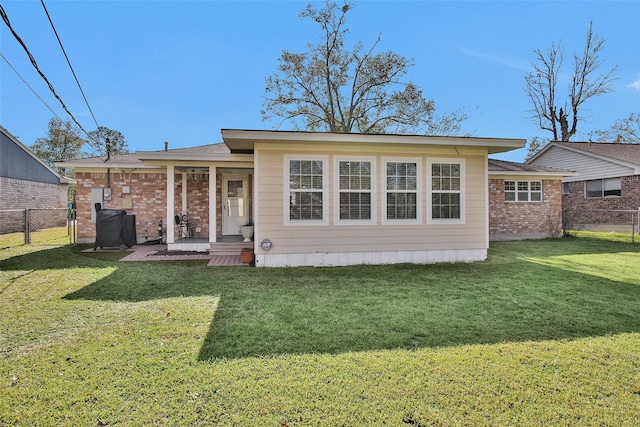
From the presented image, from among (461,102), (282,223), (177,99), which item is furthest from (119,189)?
(461,102)

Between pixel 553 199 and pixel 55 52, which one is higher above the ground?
pixel 55 52

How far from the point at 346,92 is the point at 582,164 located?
43.6 feet

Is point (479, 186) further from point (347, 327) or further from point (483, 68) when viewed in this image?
point (483, 68)

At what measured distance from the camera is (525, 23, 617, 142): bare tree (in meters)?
22.6

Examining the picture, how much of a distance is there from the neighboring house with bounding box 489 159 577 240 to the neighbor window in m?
7.09

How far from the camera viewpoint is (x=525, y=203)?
12.7 meters

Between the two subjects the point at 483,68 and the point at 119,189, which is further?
the point at 483,68

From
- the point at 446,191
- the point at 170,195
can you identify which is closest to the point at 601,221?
the point at 446,191

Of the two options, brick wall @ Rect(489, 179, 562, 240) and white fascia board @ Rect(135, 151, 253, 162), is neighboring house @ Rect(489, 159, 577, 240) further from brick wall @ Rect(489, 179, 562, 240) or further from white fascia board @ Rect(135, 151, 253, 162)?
white fascia board @ Rect(135, 151, 253, 162)

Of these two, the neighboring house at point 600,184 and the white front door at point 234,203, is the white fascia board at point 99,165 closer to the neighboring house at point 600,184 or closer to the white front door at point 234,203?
the white front door at point 234,203

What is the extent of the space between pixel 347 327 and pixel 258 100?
782 inches

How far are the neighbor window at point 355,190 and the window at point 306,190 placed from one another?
0.41 meters

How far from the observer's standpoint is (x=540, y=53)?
78.6 feet

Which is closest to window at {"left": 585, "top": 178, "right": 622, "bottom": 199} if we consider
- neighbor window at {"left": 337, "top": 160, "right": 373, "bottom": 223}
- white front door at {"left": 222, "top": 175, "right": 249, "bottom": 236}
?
neighbor window at {"left": 337, "top": 160, "right": 373, "bottom": 223}
